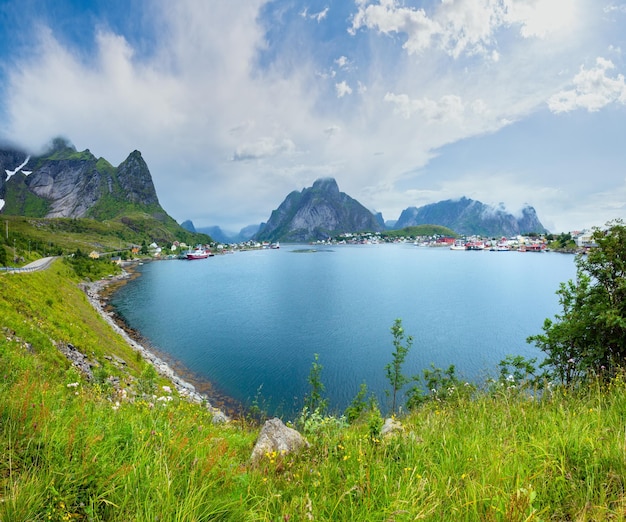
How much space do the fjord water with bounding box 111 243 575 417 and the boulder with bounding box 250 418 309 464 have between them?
14.5 m

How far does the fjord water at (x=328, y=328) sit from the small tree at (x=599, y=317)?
24.9ft

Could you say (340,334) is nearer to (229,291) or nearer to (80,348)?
(80,348)

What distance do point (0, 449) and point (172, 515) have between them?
2.15m

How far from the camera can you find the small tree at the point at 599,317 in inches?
391

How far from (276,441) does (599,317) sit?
442 inches

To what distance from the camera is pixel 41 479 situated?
9.02 ft

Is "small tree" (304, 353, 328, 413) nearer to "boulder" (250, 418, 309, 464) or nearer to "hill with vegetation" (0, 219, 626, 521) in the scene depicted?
"boulder" (250, 418, 309, 464)

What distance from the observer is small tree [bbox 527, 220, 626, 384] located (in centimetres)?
993

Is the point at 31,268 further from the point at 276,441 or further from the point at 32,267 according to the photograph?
the point at 276,441

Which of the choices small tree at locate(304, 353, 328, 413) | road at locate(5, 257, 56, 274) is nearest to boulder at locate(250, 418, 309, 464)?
small tree at locate(304, 353, 328, 413)

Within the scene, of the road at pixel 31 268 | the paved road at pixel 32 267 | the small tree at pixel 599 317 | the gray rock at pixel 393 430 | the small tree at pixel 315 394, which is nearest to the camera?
the gray rock at pixel 393 430

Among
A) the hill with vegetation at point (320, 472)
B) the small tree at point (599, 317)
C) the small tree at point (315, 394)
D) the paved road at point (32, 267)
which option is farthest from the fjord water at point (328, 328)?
the hill with vegetation at point (320, 472)

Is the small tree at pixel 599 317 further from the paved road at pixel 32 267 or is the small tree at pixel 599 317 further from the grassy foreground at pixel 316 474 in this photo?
the paved road at pixel 32 267

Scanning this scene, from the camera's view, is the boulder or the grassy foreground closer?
the grassy foreground
